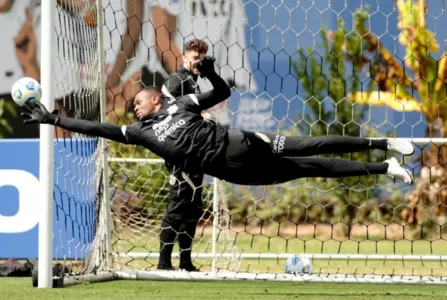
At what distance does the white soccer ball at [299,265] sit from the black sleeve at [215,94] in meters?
2.17

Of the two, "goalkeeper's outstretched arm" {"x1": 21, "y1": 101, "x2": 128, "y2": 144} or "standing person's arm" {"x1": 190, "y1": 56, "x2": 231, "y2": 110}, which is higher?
"standing person's arm" {"x1": 190, "y1": 56, "x2": 231, "y2": 110}

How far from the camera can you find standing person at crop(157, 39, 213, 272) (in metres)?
9.72

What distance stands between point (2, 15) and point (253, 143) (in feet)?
44.4

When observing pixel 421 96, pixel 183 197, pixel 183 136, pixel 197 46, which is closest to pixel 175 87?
pixel 197 46

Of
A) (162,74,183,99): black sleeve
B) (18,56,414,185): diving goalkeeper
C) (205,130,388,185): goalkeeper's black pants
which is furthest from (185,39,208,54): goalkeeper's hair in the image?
(205,130,388,185): goalkeeper's black pants

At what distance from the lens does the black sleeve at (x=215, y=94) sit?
7.96 m

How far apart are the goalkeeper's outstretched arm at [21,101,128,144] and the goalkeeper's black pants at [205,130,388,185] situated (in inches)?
A: 30.4

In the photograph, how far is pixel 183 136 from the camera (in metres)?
8.20

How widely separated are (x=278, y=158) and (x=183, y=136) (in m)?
0.72

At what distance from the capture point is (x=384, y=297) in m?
7.89

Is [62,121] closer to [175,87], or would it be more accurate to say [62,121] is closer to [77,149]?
[77,149]

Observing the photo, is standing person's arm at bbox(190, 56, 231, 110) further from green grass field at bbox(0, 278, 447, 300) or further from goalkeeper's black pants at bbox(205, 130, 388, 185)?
green grass field at bbox(0, 278, 447, 300)

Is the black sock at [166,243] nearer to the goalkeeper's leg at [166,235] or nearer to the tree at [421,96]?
the goalkeeper's leg at [166,235]

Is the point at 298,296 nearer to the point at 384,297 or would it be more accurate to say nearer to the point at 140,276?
the point at 384,297
